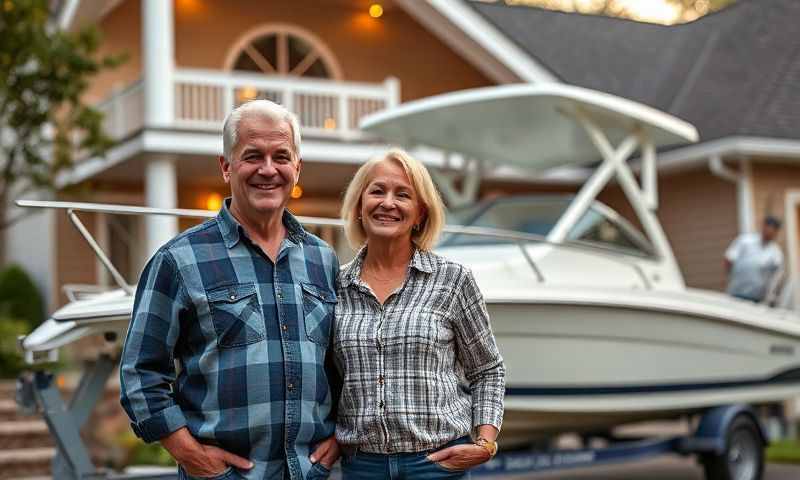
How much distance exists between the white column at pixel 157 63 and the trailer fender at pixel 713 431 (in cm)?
709

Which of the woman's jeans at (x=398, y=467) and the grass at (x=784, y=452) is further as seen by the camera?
the grass at (x=784, y=452)

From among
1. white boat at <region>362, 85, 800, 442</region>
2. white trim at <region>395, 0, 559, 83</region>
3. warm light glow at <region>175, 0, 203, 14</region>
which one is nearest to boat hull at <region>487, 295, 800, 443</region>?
white boat at <region>362, 85, 800, 442</region>

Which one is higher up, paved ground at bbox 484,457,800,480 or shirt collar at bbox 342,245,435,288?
shirt collar at bbox 342,245,435,288

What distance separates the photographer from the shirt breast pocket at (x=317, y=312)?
9.74 feet

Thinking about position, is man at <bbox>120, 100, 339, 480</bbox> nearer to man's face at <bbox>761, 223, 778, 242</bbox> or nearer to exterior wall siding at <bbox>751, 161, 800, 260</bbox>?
man's face at <bbox>761, 223, 778, 242</bbox>

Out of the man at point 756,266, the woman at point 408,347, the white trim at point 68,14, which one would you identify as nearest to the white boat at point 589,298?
the man at point 756,266

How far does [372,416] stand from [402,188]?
27.7 inches

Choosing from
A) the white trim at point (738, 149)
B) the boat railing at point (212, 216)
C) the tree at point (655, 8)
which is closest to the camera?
the boat railing at point (212, 216)

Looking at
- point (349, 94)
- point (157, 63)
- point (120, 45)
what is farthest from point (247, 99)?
point (120, 45)

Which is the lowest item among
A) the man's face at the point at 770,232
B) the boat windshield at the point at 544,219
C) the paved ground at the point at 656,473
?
the paved ground at the point at 656,473

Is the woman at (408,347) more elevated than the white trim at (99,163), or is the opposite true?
the white trim at (99,163)

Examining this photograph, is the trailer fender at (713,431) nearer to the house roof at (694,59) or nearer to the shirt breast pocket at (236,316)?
the shirt breast pocket at (236,316)

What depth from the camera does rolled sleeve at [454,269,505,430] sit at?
3193 millimetres

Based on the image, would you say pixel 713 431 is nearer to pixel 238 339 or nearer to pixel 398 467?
pixel 398 467
